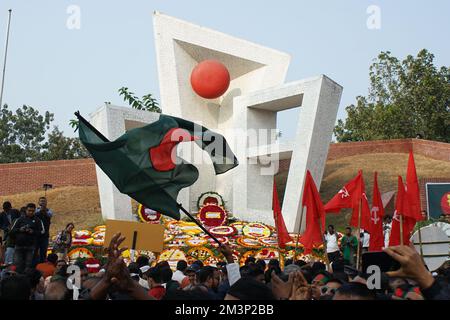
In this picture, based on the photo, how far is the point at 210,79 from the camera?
2111cm

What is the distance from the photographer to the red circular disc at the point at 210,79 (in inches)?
832

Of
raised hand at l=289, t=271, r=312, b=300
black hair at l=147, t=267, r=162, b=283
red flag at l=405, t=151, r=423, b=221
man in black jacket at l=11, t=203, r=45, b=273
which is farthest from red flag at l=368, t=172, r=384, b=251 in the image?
raised hand at l=289, t=271, r=312, b=300

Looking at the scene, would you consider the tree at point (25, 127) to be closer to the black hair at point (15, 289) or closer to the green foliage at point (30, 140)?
the green foliage at point (30, 140)

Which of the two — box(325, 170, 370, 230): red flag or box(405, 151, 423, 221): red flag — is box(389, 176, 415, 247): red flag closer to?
box(405, 151, 423, 221): red flag

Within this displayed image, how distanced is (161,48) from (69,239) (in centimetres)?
946

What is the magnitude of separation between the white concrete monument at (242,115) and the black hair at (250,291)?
52.7 feet

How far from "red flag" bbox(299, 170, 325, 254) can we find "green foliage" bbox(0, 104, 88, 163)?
32.0 meters

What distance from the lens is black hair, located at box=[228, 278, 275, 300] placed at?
3.37m

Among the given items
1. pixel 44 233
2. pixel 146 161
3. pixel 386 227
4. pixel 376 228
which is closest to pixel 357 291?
pixel 146 161

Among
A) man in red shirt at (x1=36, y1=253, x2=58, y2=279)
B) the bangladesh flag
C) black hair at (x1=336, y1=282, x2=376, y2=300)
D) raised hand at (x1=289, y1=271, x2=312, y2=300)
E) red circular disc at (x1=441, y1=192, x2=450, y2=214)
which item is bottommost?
man in red shirt at (x1=36, y1=253, x2=58, y2=279)
